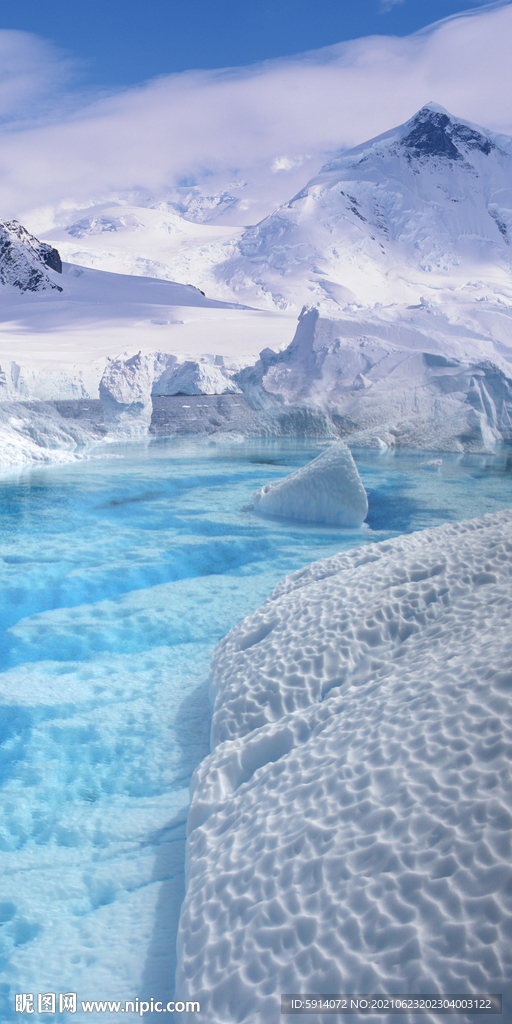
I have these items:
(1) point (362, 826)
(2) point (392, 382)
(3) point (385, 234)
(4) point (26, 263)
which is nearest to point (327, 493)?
(1) point (362, 826)

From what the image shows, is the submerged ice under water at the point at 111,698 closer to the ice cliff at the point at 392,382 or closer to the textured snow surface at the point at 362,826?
the textured snow surface at the point at 362,826

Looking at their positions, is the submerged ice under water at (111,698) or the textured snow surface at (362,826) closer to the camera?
the textured snow surface at (362,826)

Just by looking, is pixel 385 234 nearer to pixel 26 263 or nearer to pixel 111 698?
pixel 26 263

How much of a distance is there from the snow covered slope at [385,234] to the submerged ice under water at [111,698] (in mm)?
36702

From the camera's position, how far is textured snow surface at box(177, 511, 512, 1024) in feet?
3.77

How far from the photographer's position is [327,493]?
7.41 metres

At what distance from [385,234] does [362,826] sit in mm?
64341

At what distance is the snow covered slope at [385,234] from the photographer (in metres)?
50.1

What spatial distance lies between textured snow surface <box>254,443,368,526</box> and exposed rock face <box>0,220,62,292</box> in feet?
125

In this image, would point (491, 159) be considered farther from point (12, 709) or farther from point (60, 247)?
point (12, 709)

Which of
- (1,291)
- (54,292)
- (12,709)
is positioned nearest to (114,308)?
(54,292)

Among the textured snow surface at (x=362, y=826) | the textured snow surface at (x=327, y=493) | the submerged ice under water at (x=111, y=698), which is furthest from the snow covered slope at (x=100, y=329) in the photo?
the textured snow surface at (x=362, y=826)

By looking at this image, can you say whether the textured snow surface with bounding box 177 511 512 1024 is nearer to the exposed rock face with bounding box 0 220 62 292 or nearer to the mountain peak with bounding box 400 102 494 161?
the exposed rock face with bounding box 0 220 62 292

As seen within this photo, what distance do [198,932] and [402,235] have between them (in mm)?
65789
